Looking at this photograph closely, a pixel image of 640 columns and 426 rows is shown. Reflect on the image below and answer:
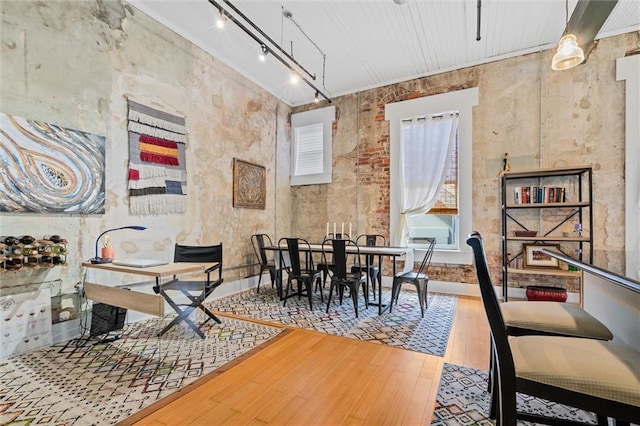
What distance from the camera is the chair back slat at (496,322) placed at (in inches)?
45.4

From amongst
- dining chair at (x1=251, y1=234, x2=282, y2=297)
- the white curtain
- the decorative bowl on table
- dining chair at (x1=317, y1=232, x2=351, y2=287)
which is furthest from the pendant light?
dining chair at (x1=251, y1=234, x2=282, y2=297)

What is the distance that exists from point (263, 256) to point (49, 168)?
2.84 meters

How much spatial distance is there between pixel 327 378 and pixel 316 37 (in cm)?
417

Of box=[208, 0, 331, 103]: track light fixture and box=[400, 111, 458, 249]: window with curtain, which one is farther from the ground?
box=[208, 0, 331, 103]: track light fixture

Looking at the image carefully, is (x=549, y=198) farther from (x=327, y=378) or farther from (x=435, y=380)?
(x=327, y=378)

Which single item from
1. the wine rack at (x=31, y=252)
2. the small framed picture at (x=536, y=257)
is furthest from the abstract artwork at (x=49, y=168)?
the small framed picture at (x=536, y=257)

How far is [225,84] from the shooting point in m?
4.71

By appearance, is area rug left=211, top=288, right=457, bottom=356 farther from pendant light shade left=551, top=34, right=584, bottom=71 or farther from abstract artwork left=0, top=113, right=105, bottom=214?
pendant light shade left=551, top=34, right=584, bottom=71

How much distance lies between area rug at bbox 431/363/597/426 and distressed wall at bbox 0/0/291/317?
342cm

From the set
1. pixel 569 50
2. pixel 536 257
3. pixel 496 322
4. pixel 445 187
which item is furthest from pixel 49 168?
pixel 536 257

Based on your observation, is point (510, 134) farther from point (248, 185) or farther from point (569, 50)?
point (248, 185)

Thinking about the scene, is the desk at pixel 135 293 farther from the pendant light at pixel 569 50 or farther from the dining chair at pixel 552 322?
the pendant light at pixel 569 50

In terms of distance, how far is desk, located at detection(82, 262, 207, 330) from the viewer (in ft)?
7.77

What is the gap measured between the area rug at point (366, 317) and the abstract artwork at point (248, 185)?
1.56 meters
